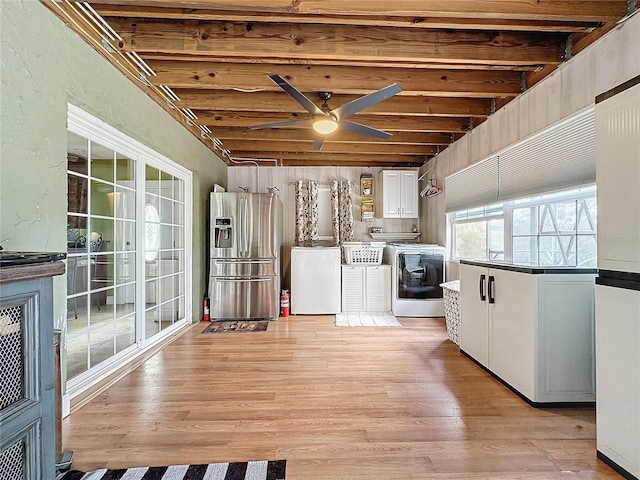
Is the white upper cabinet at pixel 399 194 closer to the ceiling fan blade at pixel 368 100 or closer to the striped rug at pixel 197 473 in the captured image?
the ceiling fan blade at pixel 368 100

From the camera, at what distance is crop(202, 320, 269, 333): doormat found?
163 inches

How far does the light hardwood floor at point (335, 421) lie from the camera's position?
170cm

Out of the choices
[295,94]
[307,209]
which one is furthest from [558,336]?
[307,209]

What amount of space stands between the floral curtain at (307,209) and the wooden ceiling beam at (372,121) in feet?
5.96

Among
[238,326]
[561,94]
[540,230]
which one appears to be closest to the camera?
[561,94]

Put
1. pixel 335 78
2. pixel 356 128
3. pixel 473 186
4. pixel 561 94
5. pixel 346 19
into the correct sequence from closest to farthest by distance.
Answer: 1. pixel 346 19
2. pixel 561 94
3. pixel 335 78
4. pixel 356 128
5. pixel 473 186

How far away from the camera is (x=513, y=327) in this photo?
2.43 metres

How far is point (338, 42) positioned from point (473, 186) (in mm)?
2387

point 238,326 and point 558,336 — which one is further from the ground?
point 558,336

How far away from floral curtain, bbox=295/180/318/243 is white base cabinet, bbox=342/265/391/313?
1.02 m

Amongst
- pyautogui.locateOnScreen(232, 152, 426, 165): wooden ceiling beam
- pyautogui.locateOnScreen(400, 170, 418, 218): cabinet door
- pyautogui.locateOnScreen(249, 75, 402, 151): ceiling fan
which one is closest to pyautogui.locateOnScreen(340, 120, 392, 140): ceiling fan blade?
pyautogui.locateOnScreen(249, 75, 402, 151): ceiling fan

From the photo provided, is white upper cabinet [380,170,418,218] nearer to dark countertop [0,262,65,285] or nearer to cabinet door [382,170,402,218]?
cabinet door [382,170,402,218]

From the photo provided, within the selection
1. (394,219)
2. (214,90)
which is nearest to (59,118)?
(214,90)

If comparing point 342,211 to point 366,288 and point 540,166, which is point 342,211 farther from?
point 540,166
